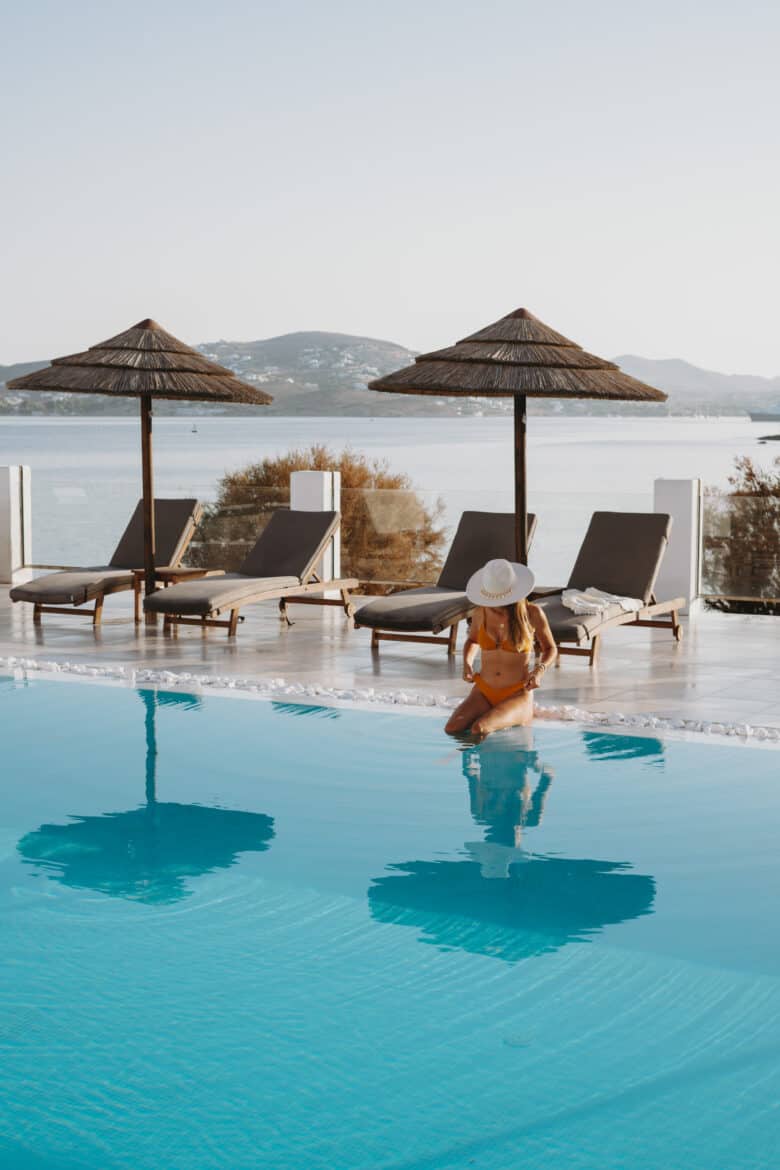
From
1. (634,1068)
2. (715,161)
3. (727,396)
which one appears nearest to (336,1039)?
(634,1068)

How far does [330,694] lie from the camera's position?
355 inches

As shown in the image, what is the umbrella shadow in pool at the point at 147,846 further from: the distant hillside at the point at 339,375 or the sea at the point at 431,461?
the distant hillside at the point at 339,375

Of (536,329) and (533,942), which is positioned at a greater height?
(536,329)

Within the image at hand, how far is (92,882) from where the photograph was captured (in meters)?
5.83

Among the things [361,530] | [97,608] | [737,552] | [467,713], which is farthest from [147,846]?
[361,530]

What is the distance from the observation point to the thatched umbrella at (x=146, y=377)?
11500 mm

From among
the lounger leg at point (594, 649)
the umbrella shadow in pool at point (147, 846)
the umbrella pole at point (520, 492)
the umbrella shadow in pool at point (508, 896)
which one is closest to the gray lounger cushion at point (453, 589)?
the umbrella pole at point (520, 492)

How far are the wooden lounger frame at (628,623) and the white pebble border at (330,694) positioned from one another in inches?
47.2

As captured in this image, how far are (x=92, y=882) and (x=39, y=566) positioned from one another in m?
9.82

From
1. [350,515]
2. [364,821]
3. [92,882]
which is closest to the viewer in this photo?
[92,882]

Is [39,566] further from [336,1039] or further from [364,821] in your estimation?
[336,1039]

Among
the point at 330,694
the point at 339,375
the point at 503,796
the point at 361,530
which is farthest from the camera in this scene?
the point at 339,375

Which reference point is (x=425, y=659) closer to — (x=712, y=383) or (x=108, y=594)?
(x=108, y=594)

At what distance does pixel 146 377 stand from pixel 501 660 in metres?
4.82
